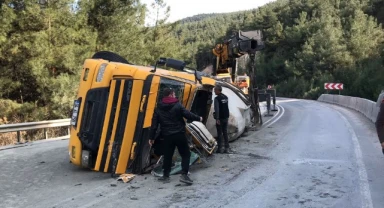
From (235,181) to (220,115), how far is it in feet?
9.36

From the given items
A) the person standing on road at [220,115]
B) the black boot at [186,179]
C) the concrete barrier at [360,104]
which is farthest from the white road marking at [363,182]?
the concrete barrier at [360,104]

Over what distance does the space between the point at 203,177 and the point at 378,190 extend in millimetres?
2845

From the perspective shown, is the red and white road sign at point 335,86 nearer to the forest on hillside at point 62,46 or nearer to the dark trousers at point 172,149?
the forest on hillside at point 62,46

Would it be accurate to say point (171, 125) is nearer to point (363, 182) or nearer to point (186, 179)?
point (186, 179)

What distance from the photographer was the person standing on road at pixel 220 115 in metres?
9.05

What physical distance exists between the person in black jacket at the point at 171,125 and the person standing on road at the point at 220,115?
2534 millimetres

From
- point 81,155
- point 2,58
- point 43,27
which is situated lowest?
point 81,155

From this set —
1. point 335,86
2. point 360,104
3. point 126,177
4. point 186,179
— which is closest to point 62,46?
point 126,177

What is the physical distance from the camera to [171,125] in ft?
21.4

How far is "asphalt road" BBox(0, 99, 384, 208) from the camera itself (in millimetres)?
5441

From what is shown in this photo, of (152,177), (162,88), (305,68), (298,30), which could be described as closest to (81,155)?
(152,177)

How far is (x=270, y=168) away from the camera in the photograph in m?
7.32

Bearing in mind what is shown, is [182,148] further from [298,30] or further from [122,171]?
[298,30]

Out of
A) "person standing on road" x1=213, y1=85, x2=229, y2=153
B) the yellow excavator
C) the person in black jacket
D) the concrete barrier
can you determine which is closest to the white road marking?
the person in black jacket
